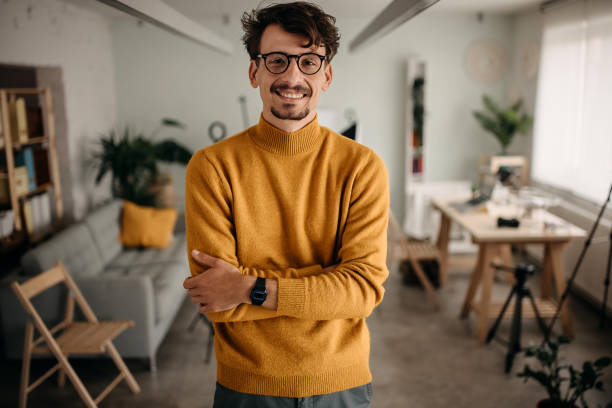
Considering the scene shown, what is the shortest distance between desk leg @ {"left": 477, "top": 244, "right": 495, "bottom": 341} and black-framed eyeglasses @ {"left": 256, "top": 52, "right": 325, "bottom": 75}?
111 inches

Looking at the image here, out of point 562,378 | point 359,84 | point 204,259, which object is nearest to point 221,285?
point 204,259

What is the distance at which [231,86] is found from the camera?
590cm

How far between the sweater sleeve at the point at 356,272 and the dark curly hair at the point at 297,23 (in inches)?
14.0

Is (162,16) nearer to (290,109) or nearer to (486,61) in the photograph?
(290,109)

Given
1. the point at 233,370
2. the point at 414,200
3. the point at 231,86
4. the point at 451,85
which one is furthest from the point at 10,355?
the point at 451,85

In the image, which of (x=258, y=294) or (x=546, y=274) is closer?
(x=258, y=294)

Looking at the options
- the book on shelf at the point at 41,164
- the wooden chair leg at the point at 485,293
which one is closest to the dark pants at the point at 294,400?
the wooden chair leg at the point at 485,293

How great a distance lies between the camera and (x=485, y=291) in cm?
363

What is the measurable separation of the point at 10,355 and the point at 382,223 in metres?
3.08

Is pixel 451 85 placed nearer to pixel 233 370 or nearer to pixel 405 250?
pixel 405 250

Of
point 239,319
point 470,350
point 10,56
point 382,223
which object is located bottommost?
point 470,350

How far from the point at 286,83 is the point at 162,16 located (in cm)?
88

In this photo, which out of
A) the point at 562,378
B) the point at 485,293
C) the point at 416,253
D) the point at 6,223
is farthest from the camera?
the point at 416,253

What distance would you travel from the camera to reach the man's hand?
4.09 feet
